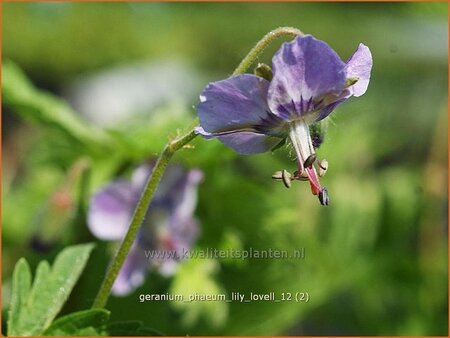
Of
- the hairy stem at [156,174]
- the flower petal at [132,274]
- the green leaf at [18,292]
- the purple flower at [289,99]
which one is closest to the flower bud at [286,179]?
the purple flower at [289,99]

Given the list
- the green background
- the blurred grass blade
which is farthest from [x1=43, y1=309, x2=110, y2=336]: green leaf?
the blurred grass blade

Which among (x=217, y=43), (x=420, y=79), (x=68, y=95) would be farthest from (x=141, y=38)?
(x=420, y=79)

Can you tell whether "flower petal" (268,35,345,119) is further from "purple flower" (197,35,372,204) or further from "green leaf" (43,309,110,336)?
"green leaf" (43,309,110,336)

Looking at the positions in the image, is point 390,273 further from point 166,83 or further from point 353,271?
point 166,83

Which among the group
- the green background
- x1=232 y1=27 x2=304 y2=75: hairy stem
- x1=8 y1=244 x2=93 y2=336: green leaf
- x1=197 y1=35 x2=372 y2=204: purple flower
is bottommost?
the green background

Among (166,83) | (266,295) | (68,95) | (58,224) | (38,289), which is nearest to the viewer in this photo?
(38,289)

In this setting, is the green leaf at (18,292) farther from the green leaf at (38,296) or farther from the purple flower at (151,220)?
the purple flower at (151,220)
